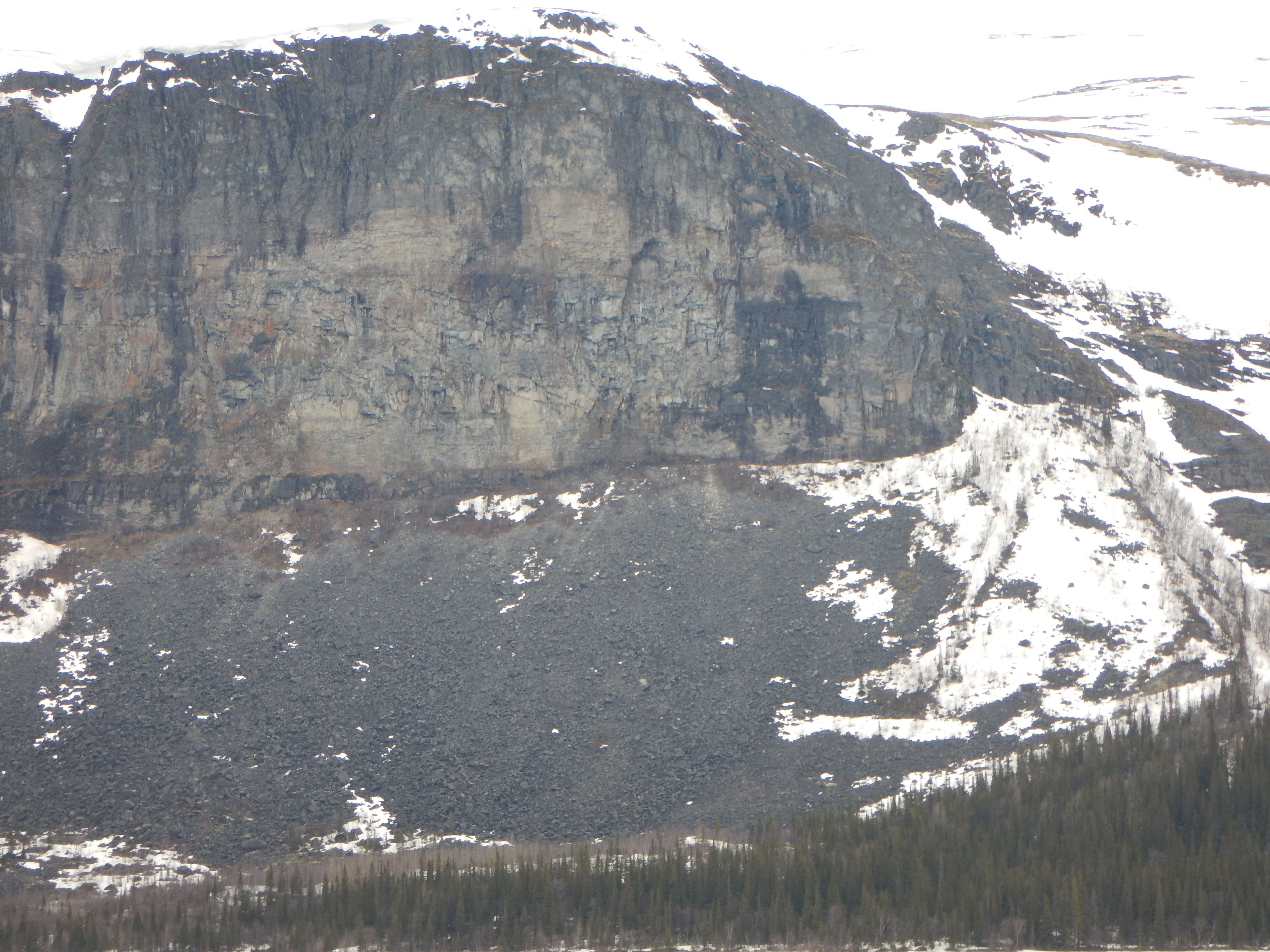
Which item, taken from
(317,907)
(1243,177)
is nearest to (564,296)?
(317,907)

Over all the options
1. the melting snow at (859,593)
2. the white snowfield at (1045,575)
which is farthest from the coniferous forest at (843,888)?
the melting snow at (859,593)

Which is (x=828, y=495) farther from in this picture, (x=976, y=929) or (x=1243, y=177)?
(x=1243, y=177)

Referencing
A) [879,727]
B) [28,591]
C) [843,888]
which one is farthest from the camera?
[28,591]

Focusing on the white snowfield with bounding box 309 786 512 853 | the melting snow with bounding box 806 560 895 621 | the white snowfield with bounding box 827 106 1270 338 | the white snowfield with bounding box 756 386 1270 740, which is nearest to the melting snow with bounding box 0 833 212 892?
the white snowfield with bounding box 309 786 512 853

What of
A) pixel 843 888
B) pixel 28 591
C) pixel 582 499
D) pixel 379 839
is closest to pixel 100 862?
pixel 379 839

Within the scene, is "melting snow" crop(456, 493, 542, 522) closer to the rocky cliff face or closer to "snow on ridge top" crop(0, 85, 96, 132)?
the rocky cliff face

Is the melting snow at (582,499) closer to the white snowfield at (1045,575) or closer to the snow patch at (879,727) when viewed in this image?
the white snowfield at (1045,575)

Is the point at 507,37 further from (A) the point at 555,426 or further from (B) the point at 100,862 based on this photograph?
(B) the point at 100,862
